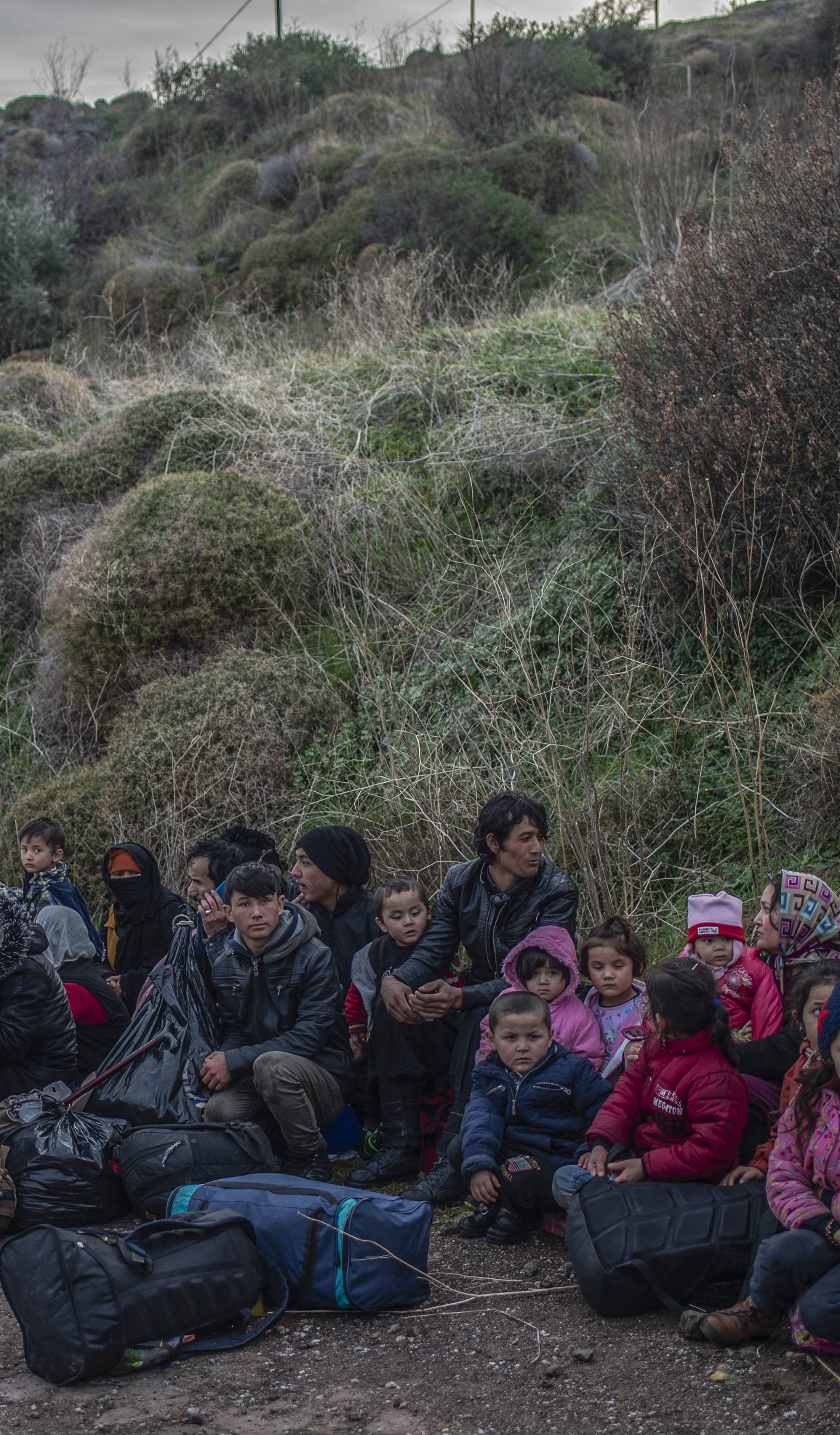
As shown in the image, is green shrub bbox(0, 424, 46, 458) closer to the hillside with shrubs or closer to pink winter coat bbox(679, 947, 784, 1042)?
the hillside with shrubs

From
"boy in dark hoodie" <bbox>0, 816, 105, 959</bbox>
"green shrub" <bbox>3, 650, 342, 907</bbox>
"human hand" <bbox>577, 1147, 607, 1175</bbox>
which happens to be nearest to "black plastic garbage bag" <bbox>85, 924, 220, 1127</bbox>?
"boy in dark hoodie" <bbox>0, 816, 105, 959</bbox>

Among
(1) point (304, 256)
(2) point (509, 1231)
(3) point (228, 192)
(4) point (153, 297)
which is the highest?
(3) point (228, 192)

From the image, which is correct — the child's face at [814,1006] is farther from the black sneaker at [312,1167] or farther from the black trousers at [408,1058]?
the black sneaker at [312,1167]

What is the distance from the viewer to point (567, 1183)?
371 centimetres

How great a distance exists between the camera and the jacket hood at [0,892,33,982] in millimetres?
4738

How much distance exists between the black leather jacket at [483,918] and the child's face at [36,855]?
7.56 ft

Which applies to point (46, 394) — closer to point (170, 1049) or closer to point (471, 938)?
point (170, 1049)

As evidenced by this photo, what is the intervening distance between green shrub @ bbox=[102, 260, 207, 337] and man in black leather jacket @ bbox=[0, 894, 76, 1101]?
13.7 metres

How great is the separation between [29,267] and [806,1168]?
66.8ft

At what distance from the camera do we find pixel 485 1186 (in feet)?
13.0

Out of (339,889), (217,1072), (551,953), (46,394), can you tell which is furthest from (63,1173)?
(46,394)

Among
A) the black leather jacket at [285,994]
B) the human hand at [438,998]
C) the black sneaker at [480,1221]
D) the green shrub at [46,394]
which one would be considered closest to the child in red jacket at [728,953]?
the human hand at [438,998]

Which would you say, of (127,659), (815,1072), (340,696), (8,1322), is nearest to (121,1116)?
(8,1322)

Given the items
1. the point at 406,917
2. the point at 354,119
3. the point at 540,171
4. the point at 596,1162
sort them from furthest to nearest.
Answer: the point at 354,119 → the point at 540,171 → the point at 406,917 → the point at 596,1162
